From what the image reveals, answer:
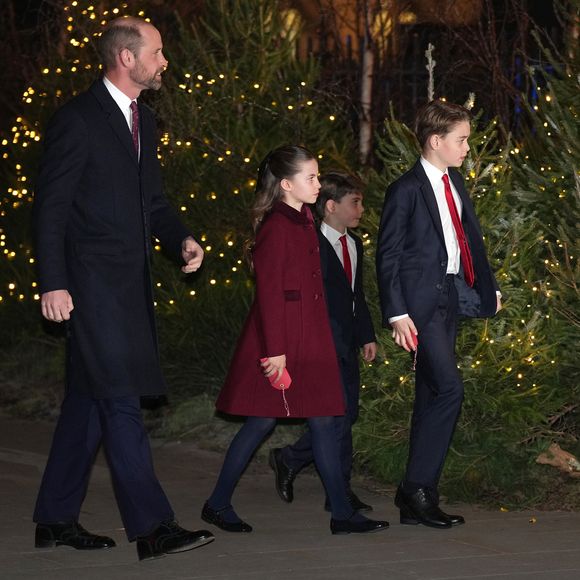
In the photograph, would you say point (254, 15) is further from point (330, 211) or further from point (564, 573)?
point (564, 573)

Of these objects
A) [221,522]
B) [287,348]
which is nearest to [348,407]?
[287,348]

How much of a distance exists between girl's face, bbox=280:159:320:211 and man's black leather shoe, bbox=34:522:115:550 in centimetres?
173

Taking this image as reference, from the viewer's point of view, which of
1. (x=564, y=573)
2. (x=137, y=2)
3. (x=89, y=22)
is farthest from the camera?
(x=137, y=2)

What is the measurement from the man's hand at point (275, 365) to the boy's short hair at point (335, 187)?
1.25 metres

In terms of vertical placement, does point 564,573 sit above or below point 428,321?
below

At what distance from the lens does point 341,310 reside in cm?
736

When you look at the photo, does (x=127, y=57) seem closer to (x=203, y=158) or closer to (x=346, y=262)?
(x=346, y=262)

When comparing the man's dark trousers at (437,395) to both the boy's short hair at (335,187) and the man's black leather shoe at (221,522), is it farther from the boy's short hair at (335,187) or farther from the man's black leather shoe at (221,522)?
the boy's short hair at (335,187)

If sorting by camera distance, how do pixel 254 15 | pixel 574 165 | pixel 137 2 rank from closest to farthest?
1. pixel 574 165
2. pixel 254 15
3. pixel 137 2

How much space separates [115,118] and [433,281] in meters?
1.63

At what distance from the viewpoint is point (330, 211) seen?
299 inches

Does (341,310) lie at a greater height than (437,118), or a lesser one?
lesser

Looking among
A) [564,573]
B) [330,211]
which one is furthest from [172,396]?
[564,573]

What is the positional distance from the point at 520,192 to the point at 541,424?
118 cm
